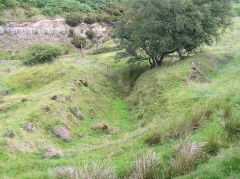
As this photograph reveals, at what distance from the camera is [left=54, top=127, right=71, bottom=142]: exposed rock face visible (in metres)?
12.9

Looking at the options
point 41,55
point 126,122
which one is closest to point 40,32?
point 41,55

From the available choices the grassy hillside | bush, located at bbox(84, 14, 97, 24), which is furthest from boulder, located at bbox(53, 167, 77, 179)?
bush, located at bbox(84, 14, 97, 24)

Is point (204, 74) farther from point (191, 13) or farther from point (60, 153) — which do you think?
point (60, 153)

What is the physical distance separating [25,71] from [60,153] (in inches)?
734

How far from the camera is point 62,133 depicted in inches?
516

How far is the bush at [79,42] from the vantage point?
54781mm

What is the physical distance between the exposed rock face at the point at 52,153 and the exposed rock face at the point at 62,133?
1.92 meters

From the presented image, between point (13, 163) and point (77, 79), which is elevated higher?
point (13, 163)

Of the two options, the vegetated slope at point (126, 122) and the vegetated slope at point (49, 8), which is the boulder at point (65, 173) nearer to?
the vegetated slope at point (126, 122)

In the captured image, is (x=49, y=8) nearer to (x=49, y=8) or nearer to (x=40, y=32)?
(x=49, y=8)

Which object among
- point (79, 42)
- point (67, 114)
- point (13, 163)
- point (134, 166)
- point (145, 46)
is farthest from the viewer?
point (79, 42)

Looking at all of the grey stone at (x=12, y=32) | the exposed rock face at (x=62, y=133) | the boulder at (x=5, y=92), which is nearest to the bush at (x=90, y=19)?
the grey stone at (x=12, y=32)

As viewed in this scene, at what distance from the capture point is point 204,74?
22.9m

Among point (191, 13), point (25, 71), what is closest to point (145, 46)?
point (191, 13)
